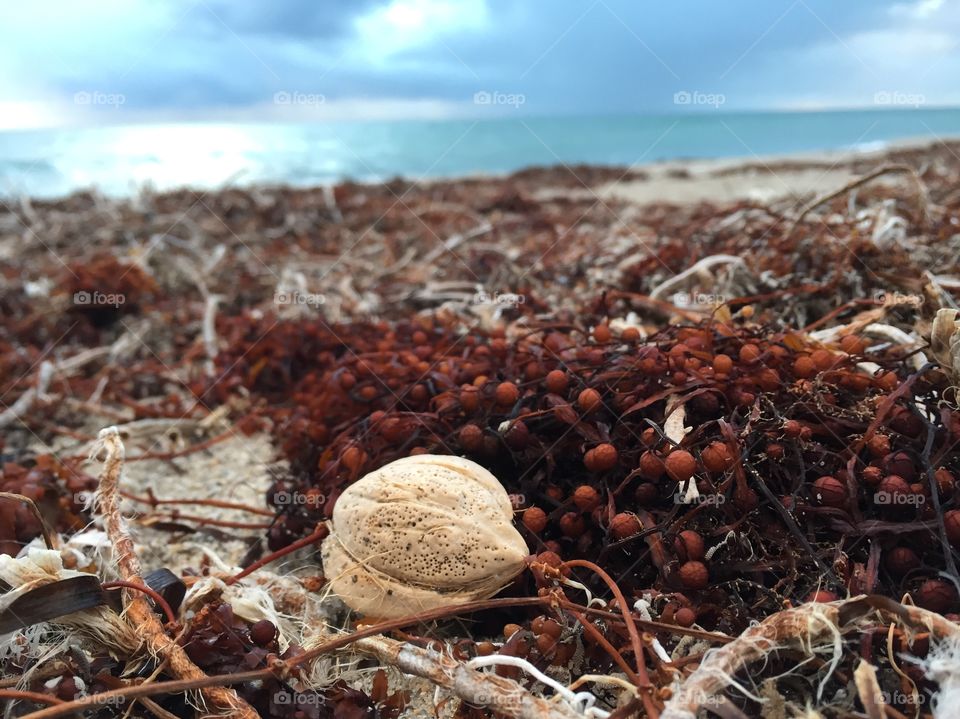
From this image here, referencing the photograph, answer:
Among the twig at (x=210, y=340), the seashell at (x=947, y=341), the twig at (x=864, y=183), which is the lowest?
the twig at (x=210, y=340)

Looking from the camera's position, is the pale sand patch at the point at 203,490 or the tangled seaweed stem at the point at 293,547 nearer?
the tangled seaweed stem at the point at 293,547

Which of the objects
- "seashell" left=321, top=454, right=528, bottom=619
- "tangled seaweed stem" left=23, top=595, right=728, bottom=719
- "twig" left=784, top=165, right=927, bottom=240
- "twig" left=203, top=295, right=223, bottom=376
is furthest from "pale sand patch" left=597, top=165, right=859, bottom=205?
"tangled seaweed stem" left=23, top=595, right=728, bottom=719

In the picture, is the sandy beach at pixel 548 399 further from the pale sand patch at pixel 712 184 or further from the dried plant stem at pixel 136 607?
the pale sand patch at pixel 712 184

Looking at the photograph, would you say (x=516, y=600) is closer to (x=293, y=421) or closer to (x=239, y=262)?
(x=293, y=421)

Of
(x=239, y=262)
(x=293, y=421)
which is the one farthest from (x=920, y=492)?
(x=239, y=262)

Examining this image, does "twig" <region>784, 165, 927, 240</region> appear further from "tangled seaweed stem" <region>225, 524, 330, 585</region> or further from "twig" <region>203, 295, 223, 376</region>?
"twig" <region>203, 295, 223, 376</region>

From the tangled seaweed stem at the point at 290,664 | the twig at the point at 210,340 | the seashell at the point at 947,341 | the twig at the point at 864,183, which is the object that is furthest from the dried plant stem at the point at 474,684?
the twig at the point at 210,340
